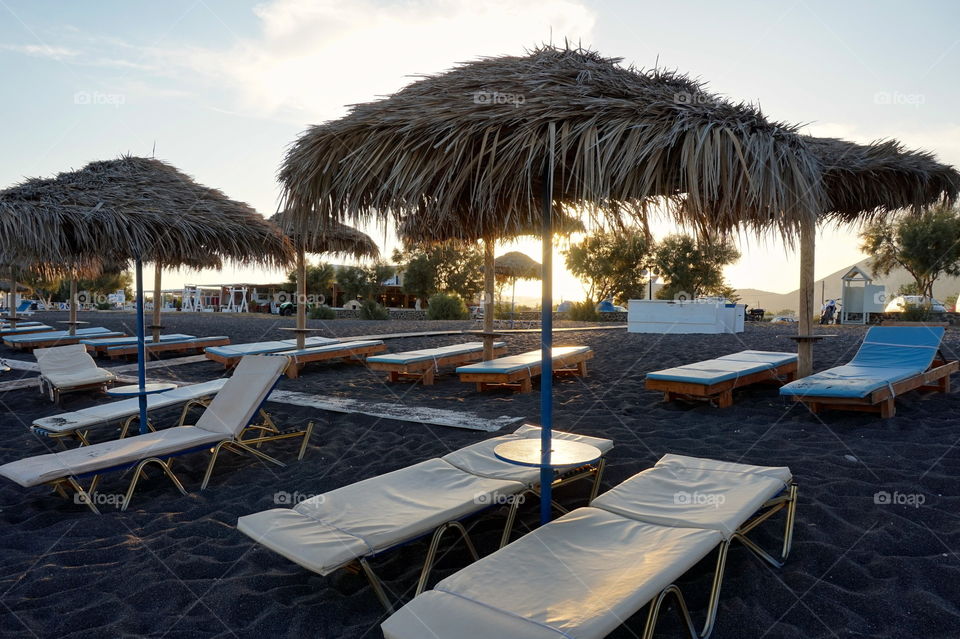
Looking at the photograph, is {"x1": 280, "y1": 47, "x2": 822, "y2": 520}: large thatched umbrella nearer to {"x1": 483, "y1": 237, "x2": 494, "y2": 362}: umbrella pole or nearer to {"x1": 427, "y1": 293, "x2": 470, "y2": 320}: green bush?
{"x1": 483, "y1": 237, "x2": 494, "y2": 362}: umbrella pole

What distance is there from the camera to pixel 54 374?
703 centimetres

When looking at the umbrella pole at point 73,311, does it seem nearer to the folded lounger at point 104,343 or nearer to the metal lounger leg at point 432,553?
the folded lounger at point 104,343

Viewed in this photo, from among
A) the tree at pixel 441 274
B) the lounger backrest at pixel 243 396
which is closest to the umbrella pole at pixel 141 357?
the lounger backrest at pixel 243 396

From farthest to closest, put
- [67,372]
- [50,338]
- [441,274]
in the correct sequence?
[441,274], [50,338], [67,372]

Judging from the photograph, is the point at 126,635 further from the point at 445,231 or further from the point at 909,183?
the point at 909,183

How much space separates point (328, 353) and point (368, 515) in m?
6.82

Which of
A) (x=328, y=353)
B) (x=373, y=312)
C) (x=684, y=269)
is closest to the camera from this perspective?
(x=328, y=353)

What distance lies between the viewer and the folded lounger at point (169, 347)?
10.8 metres

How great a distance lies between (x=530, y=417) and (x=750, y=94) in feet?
11.9

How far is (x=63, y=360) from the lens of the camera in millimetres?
7359

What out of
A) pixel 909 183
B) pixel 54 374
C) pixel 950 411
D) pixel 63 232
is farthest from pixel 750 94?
pixel 54 374

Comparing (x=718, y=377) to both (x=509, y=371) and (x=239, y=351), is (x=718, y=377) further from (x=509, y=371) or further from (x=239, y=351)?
(x=239, y=351)

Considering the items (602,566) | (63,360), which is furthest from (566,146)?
(63,360)

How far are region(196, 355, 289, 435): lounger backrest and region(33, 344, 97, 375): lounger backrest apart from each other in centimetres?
390
